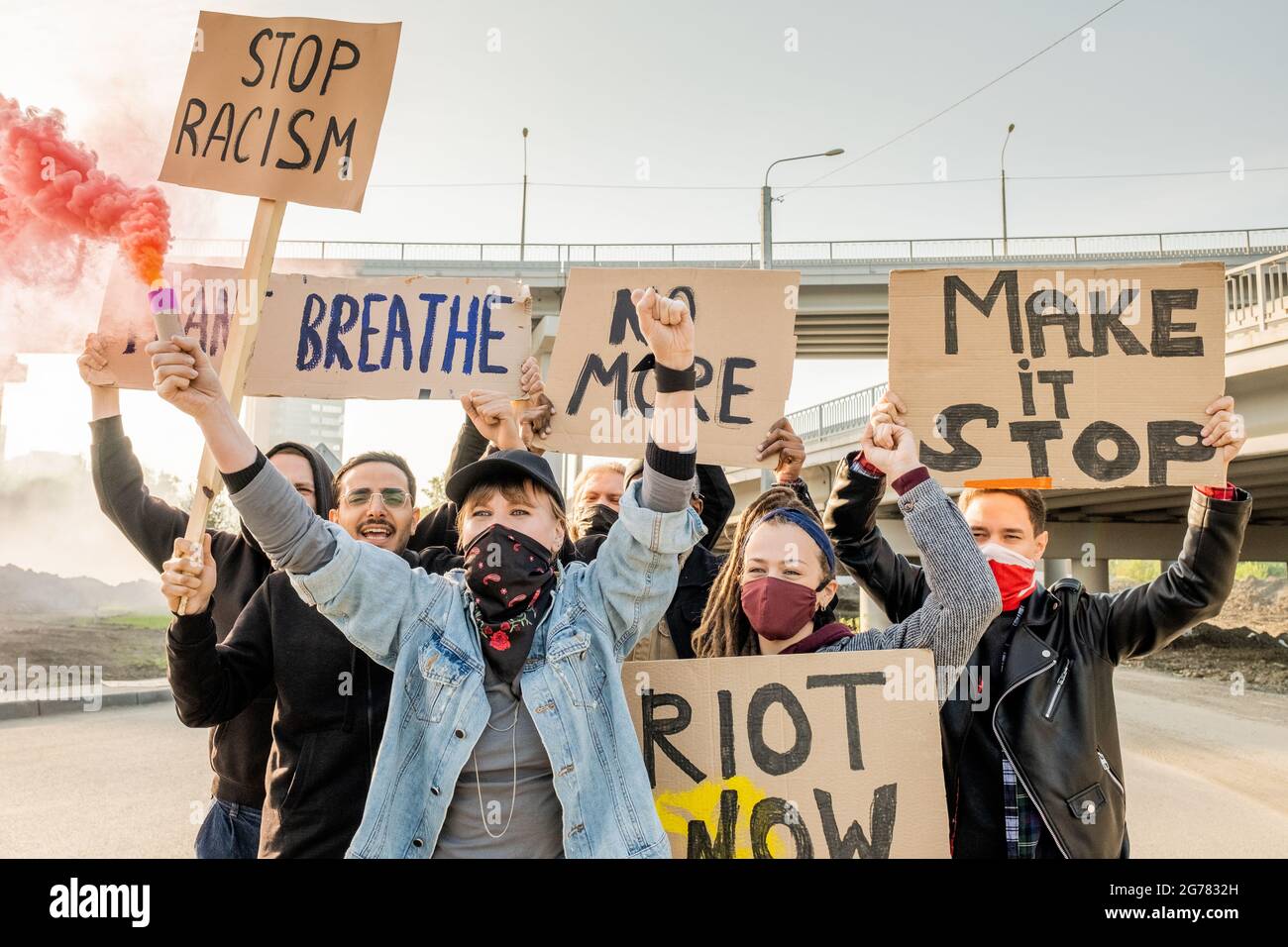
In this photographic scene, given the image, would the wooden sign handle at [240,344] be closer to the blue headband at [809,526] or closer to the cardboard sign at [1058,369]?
the blue headband at [809,526]

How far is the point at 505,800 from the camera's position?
6.99 ft

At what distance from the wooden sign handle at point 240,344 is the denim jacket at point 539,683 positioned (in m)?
0.55

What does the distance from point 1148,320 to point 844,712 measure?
1.98 metres

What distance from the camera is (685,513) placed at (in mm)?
2191

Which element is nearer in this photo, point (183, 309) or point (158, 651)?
point (183, 309)

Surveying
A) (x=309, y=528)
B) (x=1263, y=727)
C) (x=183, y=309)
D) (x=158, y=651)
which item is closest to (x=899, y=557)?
(x=309, y=528)

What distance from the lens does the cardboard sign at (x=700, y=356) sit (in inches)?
147

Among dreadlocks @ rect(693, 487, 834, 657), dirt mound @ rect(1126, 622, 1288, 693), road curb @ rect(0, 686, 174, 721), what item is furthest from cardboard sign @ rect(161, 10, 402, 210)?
dirt mound @ rect(1126, 622, 1288, 693)

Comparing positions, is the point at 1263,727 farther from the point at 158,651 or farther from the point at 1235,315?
the point at 158,651

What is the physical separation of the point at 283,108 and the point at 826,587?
7.87ft

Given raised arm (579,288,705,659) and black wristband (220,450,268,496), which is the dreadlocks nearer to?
raised arm (579,288,705,659)

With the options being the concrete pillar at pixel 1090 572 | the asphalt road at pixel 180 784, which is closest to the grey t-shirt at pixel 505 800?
the asphalt road at pixel 180 784

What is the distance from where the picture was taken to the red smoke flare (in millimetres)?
2803

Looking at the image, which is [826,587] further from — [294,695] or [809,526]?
[294,695]
